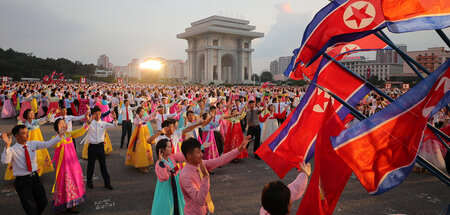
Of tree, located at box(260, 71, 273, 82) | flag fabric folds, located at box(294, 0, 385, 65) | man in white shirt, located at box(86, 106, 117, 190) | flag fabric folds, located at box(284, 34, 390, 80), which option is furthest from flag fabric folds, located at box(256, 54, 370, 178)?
tree, located at box(260, 71, 273, 82)

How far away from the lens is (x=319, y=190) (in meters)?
2.52

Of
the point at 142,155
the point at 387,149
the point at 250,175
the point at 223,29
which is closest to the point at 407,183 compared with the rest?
the point at 250,175

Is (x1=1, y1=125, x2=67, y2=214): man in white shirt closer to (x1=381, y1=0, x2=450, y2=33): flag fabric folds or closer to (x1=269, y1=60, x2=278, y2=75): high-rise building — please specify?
(x1=381, y1=0, x2=450, y2=33): flag fabric folds

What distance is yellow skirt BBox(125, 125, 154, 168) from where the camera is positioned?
702 centimetres

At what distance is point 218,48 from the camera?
6162 centimetres

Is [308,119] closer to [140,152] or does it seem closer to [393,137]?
[393,137]

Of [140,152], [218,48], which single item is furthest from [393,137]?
[218,48]

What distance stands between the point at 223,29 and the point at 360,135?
62.2 metres

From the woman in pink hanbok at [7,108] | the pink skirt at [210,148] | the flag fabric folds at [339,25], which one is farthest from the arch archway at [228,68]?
the flag fabric folds at [339,25]

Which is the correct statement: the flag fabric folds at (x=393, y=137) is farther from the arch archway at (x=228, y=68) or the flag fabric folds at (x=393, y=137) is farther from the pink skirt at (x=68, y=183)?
the arch archway at (x=228, y=68)

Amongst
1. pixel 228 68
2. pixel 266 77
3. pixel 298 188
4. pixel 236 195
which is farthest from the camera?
pixel 266 77

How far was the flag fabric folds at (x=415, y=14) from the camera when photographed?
225 cm

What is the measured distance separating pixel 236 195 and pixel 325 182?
10.2 ft

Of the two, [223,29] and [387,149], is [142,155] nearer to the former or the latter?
[387,149]
